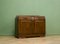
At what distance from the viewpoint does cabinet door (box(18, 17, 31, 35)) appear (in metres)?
3.34

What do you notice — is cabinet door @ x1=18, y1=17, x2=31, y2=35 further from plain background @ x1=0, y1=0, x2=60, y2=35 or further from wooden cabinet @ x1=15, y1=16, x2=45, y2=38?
plain background @ x1=0, y1=0, x2=60, y2=35

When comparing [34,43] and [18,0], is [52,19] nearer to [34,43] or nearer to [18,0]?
[18,0]

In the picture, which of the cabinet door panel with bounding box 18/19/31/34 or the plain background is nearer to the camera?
the cabinet door panel with bounding box 18/19/31/34

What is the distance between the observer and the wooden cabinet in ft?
11.0

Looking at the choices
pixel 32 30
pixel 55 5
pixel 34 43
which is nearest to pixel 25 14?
pixel 32 30

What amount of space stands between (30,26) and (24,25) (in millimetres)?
146

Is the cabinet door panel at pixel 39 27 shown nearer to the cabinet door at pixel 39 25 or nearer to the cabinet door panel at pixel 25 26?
the cabinet door at pixel 39 25

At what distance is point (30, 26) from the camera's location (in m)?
3.38

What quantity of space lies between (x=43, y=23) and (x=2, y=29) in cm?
109

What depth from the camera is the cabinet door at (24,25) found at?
3.34 metres

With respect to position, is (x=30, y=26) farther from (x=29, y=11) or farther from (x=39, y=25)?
(x=29, y=11)

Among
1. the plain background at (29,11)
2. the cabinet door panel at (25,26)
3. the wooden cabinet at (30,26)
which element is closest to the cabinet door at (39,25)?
the wooden cabinet at (30,26)

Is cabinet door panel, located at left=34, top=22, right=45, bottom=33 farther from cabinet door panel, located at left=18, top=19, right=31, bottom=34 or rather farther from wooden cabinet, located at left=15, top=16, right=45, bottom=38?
cabinet door panel, located at left=18, top=19, right=31, bottom=34

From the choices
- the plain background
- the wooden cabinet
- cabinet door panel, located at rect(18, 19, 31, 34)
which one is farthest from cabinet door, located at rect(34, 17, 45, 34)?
the plain background
